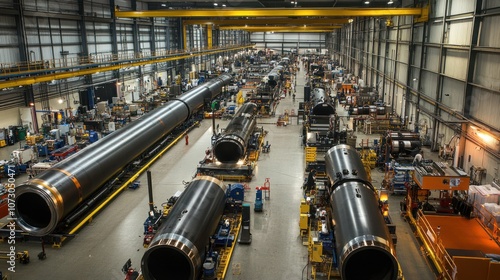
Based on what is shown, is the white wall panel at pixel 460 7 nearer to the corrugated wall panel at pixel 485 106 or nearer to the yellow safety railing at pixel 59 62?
the corrugated wall panel at pixel 485 106

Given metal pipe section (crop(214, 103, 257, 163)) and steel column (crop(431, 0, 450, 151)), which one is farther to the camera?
steel column (crop(431, 0, 450, 151))

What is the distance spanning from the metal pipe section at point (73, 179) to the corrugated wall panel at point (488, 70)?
54.1 feet

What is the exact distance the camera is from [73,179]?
13664mm

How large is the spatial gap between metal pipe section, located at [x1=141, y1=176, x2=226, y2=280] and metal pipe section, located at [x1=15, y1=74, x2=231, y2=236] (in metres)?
Result: 4.34

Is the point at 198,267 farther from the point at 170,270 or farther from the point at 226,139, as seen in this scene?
the point at 226,139

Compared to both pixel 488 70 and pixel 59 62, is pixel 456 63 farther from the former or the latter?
pixel 59 62

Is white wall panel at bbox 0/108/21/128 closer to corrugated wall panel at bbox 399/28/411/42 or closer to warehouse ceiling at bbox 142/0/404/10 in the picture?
warehouse ceiling at bbox 142/0/404/10

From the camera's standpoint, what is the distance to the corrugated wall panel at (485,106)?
54.2 feet

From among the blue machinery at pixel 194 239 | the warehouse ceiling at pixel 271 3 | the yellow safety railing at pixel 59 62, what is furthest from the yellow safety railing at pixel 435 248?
the warehouse ceiling at pixel 271 3

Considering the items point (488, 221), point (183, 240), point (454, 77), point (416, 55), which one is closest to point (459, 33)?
point (454, 77)

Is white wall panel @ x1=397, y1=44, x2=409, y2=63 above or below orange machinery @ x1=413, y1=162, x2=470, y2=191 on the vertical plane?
above

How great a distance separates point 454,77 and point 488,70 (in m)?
3.46

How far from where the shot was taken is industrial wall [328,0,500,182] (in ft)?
55.4

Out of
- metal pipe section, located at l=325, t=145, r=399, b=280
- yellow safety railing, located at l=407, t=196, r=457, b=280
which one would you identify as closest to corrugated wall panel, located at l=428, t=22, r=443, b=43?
yellow safety railing, located at l=407, t=196, r=457, b=280
